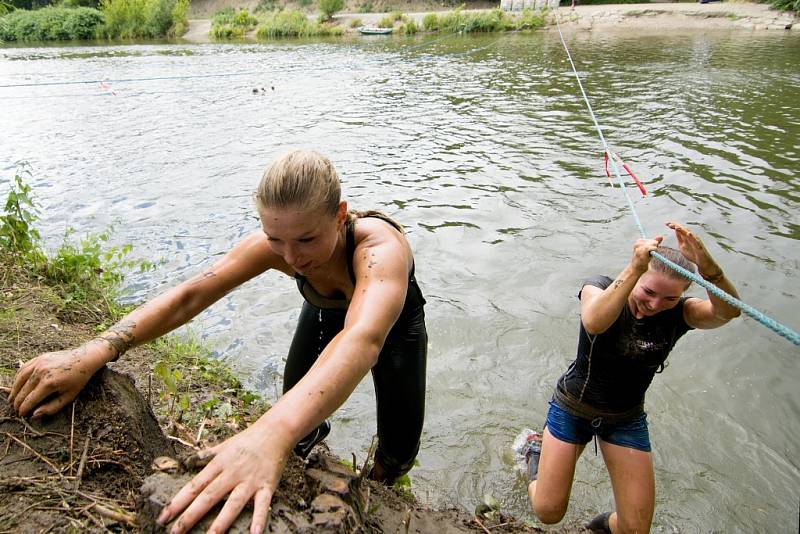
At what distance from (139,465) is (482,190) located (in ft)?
25.5

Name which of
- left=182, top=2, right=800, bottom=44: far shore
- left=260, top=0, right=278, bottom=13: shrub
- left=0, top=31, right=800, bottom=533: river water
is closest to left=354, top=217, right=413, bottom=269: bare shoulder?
left=0, top=31, right=800, bottom=533: river water

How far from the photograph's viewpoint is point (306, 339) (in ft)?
10.4

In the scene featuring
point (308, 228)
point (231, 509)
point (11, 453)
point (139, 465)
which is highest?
point (308, 228)

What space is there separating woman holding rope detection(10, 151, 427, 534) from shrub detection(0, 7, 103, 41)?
54682 mm

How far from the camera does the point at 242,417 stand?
3.76 m

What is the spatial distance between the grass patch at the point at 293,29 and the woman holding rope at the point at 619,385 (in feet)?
137

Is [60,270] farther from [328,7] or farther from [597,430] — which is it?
[328,7]

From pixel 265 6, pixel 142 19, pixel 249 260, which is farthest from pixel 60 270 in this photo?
pixel 265 6

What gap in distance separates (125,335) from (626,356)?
2703 millimetres

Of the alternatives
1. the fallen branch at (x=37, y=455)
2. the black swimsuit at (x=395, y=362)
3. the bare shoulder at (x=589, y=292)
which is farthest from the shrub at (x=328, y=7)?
the fallen branch at (x=37, y=455)

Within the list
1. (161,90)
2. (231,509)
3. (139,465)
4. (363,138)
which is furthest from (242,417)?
(161,90)

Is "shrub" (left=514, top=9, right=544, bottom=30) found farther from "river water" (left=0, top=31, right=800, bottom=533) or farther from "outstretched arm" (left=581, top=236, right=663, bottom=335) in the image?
"outstretched arm" (left=581, top=236, right=663, bottom=335)

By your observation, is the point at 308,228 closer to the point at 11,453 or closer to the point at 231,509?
the point at 231,509

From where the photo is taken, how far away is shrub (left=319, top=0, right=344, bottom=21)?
148 feet
